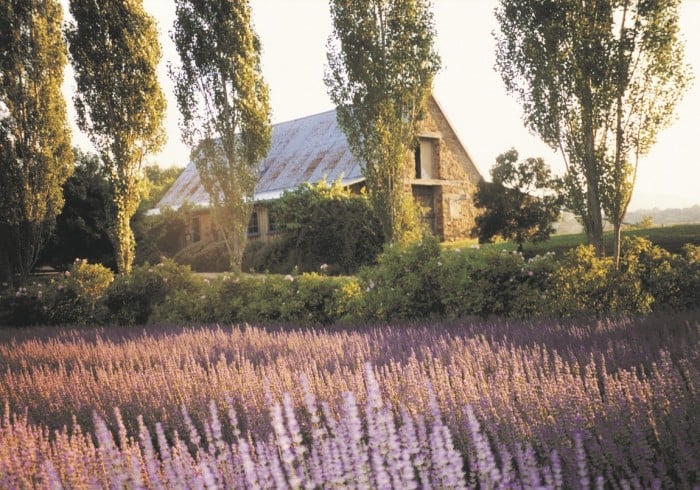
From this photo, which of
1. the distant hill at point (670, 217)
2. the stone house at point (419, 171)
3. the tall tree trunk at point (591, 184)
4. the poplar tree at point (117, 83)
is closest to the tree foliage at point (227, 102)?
the poplar tree at point (117, 83)

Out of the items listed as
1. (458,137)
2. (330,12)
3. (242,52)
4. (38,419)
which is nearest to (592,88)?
(330,12)

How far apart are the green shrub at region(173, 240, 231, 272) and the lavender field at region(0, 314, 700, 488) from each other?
22.2 m

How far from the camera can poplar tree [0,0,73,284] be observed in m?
21.3

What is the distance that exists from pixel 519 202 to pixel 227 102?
10334 mm

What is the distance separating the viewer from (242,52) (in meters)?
20.1

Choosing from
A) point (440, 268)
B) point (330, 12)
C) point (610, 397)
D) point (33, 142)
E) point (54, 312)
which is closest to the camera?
point (610, 397)

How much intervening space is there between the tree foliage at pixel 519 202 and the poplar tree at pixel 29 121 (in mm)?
15403

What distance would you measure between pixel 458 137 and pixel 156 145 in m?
14.9

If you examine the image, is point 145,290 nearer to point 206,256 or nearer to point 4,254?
point 4,254

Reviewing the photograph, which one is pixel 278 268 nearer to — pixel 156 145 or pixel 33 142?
pixel 156 145

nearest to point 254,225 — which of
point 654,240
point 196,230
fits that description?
point 196,230

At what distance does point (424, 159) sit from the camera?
93.9ft

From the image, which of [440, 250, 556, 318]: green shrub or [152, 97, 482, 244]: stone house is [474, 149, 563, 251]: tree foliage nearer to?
[152, 97, 482, 244]: stone house

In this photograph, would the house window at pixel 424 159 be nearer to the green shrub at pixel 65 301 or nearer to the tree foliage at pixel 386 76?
the tree foliage at pixel 386 76
